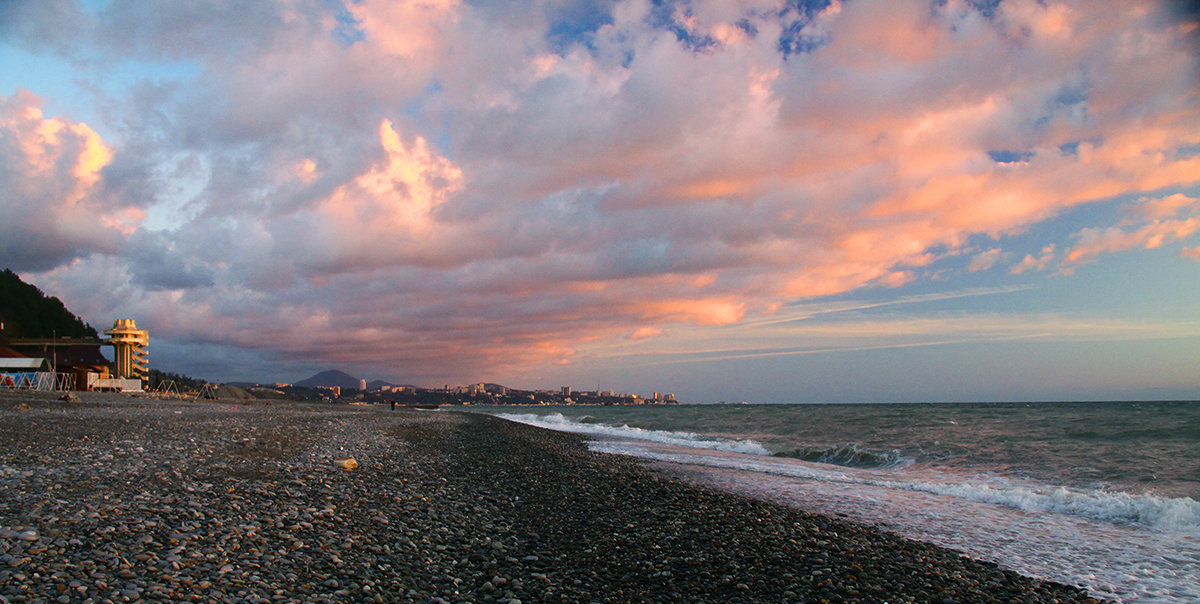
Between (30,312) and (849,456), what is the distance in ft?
350

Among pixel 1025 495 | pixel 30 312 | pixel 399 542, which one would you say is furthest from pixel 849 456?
pixel 30 312

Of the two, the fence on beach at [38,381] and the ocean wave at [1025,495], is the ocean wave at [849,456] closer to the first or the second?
the ocean wave at [1025,495]

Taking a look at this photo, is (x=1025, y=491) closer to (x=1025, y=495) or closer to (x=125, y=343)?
(x=1025, y=495)

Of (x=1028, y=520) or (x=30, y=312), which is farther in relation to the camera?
(x=30, y=312)

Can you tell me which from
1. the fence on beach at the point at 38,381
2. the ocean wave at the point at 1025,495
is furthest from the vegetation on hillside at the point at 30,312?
the ocean wave at the point at 1025,495

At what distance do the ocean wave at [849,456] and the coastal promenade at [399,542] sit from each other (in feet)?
42.1

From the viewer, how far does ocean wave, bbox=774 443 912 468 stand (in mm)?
22859

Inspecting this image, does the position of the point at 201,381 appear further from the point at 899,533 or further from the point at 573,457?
the point at 899,533

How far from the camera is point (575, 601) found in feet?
19.6

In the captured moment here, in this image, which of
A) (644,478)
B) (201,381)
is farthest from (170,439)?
(201,381)

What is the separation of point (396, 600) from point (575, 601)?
5.65 ft

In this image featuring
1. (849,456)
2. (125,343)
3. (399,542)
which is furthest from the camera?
(125,343)

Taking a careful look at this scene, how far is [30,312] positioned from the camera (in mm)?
82875

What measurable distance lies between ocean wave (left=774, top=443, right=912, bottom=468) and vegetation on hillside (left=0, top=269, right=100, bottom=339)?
94.9 metres
